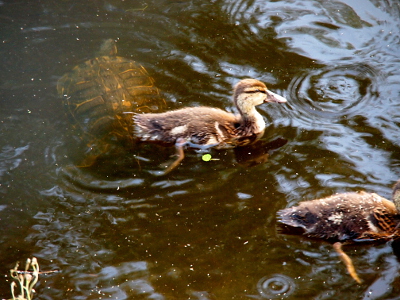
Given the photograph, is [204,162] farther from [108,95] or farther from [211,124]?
[108,95]

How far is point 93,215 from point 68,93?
1.66 m

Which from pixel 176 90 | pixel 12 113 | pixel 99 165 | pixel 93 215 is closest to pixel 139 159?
pixel 99 165

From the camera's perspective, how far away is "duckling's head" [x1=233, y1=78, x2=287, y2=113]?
15.1 ft

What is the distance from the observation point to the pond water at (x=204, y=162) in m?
3.32

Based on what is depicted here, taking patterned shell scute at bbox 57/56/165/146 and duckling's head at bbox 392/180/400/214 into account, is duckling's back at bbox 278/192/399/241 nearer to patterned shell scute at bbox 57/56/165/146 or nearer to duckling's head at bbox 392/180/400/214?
duckling's head at bbox 392/180/400/214

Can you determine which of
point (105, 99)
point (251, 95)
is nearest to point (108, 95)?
point (105, 99)

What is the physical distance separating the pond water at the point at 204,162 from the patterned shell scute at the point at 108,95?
0.55 ft

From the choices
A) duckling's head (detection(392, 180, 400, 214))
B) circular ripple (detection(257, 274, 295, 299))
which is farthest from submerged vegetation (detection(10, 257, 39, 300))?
duckling's head (detection(392, 180, 400, 214))

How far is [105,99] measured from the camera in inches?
184

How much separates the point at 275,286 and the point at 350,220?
794 millimetres

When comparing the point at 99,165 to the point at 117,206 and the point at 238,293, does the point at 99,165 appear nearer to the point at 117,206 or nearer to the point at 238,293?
the point at 117,206

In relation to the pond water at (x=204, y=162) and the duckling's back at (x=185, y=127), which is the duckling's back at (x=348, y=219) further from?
the duckling's back at (x=185, y=127)

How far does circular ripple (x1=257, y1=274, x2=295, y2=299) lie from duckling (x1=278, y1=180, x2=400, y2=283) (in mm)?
484

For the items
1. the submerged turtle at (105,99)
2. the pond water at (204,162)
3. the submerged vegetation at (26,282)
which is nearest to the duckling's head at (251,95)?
A: the pond water at (204,162)
